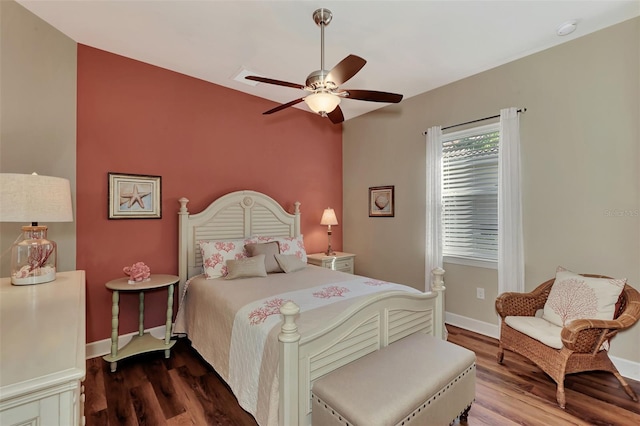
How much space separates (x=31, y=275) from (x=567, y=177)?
421cm

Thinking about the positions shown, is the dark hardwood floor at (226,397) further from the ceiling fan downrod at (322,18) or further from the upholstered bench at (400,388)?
the ceiling fan downrod at (322,18)

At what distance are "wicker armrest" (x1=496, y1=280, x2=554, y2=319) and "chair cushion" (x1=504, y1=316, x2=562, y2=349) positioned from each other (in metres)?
0.08

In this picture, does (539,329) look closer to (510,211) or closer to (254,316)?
(510,211)

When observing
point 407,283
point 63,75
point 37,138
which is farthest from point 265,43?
point 407,283

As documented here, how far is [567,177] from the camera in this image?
2.64 m

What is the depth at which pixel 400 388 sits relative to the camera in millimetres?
1470

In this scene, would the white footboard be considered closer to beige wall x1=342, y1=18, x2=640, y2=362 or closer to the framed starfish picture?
beige wall x1=342, y1=18, x2=640, y2=362

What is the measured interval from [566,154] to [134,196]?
418cm

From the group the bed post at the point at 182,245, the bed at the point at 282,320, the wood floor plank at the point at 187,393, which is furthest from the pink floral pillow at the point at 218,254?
the wood floor plank at the point at 187,393

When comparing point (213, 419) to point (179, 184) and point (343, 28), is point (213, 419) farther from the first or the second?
point (343, 28)

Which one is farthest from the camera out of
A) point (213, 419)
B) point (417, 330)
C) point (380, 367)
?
point (417, 330)

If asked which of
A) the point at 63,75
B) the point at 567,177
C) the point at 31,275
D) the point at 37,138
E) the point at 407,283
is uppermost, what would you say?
the point at 63,75

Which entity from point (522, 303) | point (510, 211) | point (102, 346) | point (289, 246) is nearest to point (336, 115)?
point (289, 246)

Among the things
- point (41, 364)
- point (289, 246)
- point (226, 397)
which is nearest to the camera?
point (41, 364)
